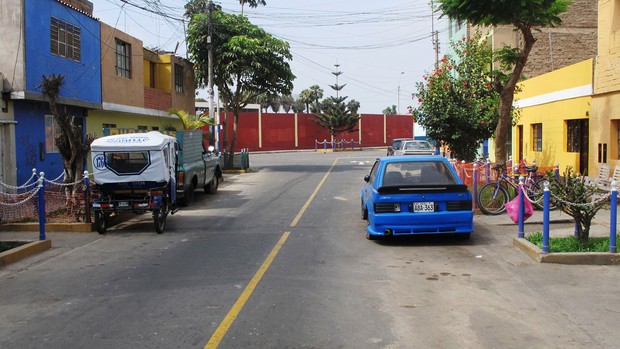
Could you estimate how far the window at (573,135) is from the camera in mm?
18969

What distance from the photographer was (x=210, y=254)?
939 centimetres

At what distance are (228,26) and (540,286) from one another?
2577 cm

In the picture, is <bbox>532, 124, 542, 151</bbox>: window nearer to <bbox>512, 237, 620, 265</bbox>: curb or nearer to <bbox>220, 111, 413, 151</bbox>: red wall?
<bbox>512, 237, 620, 265</bbox>: curb

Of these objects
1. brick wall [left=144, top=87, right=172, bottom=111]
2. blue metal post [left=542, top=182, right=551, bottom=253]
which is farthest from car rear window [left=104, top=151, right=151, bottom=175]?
brick wall [left=144, top=87, right=172, bottom=111]

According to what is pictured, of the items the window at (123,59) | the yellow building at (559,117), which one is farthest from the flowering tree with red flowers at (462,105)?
the window at (123,59)

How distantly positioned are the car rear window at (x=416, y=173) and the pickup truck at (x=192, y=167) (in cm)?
672

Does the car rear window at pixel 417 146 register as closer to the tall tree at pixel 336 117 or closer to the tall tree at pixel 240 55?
the tall tree at pixel 240 55

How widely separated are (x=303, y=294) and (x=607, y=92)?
13.0m

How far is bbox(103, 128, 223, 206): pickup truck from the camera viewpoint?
15.4m

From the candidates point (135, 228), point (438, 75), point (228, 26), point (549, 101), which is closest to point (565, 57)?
point (549, 101)

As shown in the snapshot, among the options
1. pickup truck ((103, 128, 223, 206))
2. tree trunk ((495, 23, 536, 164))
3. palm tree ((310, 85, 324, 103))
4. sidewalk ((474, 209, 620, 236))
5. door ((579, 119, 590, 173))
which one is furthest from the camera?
palm tree ((310, 85, 324, 103))

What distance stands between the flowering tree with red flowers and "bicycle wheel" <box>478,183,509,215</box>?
219 inches

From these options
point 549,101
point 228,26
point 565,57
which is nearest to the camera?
point 549,101

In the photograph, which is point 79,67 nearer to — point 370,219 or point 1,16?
point 1,16
